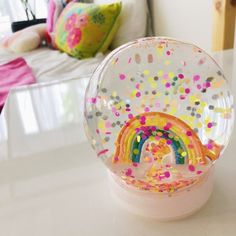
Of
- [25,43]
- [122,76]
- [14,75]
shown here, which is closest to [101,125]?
[122,76]

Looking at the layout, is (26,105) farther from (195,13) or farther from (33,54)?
(33,54)

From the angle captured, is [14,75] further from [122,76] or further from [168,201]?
[168,201]

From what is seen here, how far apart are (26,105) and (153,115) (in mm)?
470

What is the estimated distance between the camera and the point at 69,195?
0.45 metres

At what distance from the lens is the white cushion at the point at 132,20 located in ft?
4.98

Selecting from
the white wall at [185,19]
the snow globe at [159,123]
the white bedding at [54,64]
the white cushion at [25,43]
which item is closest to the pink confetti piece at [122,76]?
the snow globe at [159,123]

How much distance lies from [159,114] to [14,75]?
1.26 meters

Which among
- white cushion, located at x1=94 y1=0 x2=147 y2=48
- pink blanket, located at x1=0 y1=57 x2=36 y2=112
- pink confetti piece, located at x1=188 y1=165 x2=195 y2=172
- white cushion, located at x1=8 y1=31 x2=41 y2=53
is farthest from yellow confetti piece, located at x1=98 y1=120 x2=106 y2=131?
white cushion, located at x1=8 y1=31 x2=41 y2=53

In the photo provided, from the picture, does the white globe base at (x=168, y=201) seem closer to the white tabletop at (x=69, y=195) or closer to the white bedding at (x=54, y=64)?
the white tabletop at (x=69, y=195)

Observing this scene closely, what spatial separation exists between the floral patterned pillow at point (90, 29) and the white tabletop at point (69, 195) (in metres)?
1.07

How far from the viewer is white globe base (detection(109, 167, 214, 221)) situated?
392 millimetres

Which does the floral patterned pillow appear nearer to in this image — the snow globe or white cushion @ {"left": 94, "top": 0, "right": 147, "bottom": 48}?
white cushion @ {"left": 94, "top": 0, "right": 147, "bottom": 48}

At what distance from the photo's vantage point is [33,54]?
6.07 feet

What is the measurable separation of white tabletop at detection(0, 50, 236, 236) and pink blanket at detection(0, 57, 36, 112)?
76 cm
